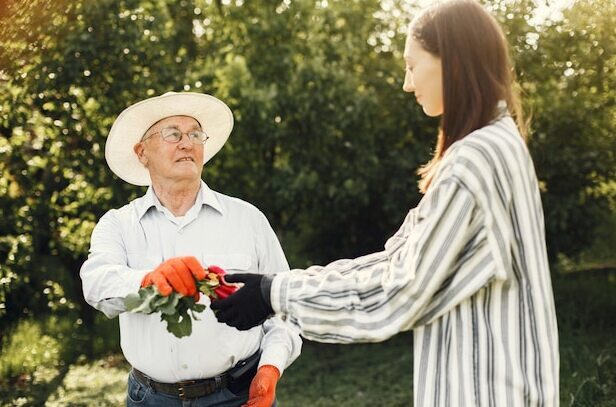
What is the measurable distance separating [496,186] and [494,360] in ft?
1.35

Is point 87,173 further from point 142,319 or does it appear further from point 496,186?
point 496,186

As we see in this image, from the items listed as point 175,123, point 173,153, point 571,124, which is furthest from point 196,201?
point 571,124

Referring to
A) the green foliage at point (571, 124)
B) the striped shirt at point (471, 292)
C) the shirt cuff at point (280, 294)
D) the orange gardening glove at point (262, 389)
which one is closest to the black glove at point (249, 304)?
the shirt cuff at point (280, 294)

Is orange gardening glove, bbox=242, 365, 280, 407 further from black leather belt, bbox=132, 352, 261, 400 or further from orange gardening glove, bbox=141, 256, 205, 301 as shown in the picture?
orange gardening glove, bbox=141, 256, 205, 301

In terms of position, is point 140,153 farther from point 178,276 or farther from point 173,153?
point 178,276

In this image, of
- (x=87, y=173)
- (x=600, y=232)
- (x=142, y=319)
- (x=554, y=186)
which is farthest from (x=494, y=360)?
(x=600, y=232)

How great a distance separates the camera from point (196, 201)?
346 centimetres

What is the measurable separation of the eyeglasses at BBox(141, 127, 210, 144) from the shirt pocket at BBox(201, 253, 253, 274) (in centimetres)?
46

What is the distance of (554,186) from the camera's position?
7871 millimetres

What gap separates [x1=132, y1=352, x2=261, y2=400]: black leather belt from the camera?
321 cm

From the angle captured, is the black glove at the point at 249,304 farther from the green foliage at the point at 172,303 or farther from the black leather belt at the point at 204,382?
the black leather belt at the point at 204,382

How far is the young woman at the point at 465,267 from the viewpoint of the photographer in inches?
82.7

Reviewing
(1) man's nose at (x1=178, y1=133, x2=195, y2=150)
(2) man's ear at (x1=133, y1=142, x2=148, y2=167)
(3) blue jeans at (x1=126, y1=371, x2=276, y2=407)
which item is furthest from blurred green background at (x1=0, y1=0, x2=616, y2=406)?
(3) blue jeans at (x1=126, y1=371, x2=276, y2=407)

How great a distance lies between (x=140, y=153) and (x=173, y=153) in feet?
0.84
